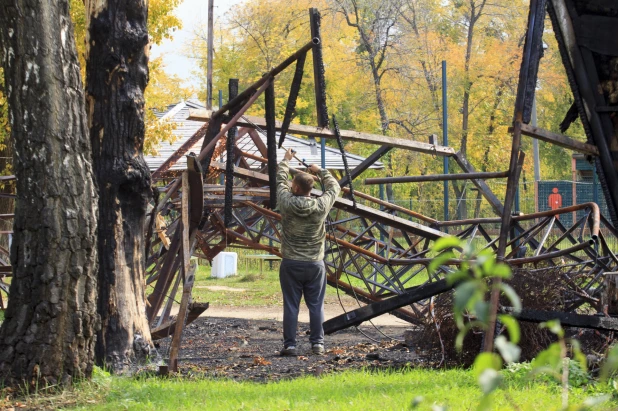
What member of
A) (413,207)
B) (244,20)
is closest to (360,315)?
(413,207)

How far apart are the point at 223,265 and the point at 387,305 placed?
16.3 meters

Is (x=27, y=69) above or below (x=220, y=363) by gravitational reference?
above

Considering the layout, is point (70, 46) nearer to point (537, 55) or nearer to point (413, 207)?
point (537, 55)

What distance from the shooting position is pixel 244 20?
42.3 metres

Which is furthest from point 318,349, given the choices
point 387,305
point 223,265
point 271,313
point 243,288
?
point 223,265

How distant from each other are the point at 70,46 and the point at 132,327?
289cm

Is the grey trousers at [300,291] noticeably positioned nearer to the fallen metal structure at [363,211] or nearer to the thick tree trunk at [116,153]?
the fallen metal structure at [363,211]

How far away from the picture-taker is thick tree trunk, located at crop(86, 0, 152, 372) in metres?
8.34

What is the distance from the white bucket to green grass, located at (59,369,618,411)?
17.1 m

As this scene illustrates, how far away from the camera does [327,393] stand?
6648 mm

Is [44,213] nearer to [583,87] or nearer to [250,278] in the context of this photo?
[583,87]

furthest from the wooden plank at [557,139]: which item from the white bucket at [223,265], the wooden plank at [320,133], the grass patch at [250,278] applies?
the white bucket at [223,265]

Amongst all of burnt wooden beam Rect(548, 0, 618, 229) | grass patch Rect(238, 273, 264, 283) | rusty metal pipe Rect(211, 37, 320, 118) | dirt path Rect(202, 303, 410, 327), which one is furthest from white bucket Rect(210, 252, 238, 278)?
burnt wooden beam Rect(548, 0, 618, 229)

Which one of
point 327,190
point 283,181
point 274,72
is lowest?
point 327,190
